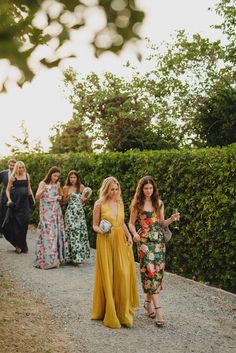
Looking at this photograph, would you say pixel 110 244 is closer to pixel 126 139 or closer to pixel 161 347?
pixel 161 347

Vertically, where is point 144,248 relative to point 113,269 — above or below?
above

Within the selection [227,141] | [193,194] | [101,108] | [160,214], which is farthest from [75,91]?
[160,214]

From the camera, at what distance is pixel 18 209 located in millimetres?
12109

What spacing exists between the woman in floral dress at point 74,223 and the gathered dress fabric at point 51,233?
170mm

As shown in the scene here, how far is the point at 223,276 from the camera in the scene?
28.9 ft

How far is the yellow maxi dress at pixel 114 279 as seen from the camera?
6.54 meters

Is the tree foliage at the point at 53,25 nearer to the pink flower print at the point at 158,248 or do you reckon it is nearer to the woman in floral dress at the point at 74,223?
the pink flower print at the point at 158,248

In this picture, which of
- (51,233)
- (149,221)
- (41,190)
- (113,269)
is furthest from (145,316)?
(41,190)

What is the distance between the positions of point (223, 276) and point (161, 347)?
127 inches

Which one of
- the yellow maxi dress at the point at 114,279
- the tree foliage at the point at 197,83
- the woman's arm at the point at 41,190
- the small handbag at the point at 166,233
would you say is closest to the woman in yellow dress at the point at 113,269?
the yellow maxi dress at the point at 114,279

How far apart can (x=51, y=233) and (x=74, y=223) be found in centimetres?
56

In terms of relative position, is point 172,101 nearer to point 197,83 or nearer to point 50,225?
point 197,83

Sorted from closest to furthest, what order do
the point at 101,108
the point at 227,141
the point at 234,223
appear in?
the point at 234,223 < the point at 227,141 < the point at 101,108

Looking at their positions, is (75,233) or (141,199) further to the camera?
(75,233)
